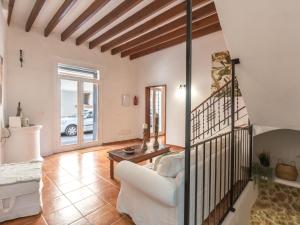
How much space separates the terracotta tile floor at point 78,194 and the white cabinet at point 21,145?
1.39 feet

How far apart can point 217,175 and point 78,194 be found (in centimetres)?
204

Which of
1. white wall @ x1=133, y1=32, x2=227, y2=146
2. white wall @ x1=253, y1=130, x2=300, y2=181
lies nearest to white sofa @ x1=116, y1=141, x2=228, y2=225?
white wall @ x1=253, y1=130, x2=300, y2=181

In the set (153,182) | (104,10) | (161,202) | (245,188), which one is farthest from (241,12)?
(104,10)

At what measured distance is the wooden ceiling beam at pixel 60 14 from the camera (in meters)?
3.08

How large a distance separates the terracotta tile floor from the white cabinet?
16.7 inches

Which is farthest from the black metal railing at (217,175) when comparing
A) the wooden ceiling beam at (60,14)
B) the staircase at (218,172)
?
the wooden ceiling beam at (60,14)

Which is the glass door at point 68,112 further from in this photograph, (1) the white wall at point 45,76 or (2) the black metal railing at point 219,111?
(2) the black metal railing at point 219,111

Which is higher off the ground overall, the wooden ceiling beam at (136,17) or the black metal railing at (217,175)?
the wooden ceiling beam at (136,17)

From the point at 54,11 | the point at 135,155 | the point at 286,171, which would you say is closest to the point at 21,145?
the point at 135,155

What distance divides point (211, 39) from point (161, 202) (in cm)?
431

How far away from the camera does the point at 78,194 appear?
2.64m

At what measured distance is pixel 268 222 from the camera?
2.85 metres

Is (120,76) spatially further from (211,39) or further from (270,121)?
(270,121)

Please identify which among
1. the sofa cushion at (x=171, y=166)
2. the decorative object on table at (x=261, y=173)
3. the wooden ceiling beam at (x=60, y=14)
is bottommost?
the decorative object on table at (x=261, y=173)
